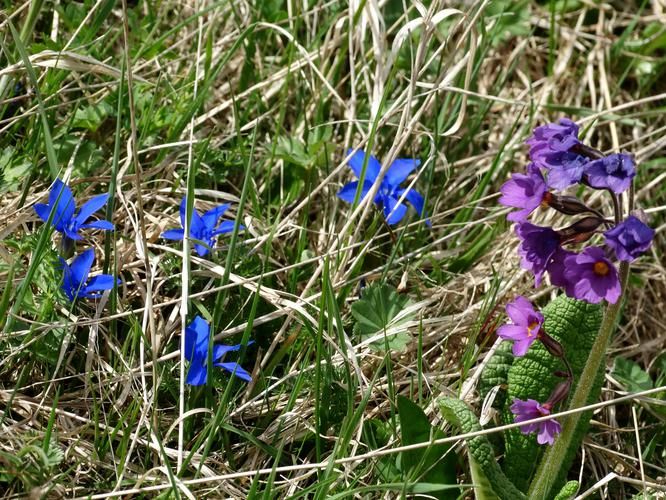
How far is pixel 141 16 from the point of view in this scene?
9.26 feet

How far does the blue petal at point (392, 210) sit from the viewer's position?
2296mm

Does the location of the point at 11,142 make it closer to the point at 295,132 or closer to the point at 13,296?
the point at 13,296

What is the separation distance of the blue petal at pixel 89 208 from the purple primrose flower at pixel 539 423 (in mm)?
954

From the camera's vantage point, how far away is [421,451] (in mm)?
1867

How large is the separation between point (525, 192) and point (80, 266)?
3.01 feet

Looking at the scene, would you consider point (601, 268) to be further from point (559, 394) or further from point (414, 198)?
point (414, 198)

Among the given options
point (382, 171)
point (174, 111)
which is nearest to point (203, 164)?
point (174, 111)

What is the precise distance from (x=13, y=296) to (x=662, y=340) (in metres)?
1.56

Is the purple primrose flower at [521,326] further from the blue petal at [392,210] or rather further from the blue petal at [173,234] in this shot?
the blue petal at [173,234]

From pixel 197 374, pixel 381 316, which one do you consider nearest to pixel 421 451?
pixel 381 316

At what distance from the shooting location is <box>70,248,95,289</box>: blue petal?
1972 mm

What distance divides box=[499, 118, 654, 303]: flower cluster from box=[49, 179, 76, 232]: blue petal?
2.96 ft

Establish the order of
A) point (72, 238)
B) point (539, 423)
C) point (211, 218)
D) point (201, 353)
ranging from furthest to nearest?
point (211, 218) < point (72, 238) < point (201, 353) < point (539, 423)

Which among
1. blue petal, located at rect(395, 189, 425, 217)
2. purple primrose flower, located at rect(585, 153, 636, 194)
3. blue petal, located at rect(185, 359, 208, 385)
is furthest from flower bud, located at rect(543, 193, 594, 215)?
blue petal, located at rect(185, 359, 208, 385)
